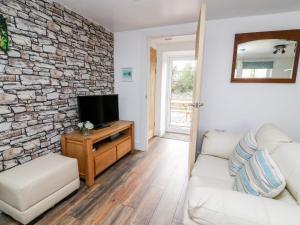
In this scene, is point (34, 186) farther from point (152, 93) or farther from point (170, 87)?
point (170, 87)

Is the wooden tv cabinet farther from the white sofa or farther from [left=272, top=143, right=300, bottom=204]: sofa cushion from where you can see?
[left=272, top=143, right=300, bottom=204]: sofa cushion

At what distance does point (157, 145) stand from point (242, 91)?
2.02m

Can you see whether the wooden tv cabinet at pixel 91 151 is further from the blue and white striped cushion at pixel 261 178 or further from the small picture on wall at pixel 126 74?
the blue and white striped cushion at pixel 261 178

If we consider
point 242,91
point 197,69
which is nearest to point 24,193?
point 197,69

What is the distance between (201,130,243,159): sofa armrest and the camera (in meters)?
2.01

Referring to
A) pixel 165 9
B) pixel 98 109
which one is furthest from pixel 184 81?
pixel 98 109

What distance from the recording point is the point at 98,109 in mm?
2564

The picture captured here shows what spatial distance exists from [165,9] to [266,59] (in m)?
1.54

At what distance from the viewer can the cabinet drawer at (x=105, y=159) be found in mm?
2279

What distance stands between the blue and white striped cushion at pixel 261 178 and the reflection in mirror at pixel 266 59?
Answer: 4.97 ft

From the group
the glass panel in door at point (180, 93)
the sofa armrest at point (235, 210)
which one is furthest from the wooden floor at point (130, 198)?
A: the glass panel in door at point (180, 93)

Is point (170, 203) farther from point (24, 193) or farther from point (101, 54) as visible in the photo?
point (101, 54)

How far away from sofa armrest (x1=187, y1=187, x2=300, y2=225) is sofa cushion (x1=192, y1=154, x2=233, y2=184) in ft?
2.13

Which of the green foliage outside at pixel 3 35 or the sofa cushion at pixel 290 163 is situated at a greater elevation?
the green foliage outside at pixel 3 35
